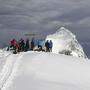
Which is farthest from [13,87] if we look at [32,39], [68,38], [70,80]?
[68,38]

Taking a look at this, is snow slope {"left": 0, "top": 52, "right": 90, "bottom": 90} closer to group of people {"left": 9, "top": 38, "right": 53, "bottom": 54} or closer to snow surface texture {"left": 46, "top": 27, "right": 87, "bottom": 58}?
group of people {"left": 9, "top": 38, "right": 53, "bottom": 54}

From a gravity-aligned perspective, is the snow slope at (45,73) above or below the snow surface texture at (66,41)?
below

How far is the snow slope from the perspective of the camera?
25.6 meters

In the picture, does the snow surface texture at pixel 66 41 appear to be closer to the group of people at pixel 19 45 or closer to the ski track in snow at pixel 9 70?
the group of people at pixel 19 45

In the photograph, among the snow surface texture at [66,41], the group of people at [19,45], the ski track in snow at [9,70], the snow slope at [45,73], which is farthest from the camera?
the snow surface texture at [66,41]

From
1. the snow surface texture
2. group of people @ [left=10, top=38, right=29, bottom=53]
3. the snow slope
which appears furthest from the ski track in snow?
the snow surface texture

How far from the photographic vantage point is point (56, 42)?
130 m

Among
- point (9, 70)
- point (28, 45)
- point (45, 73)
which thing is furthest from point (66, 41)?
point (45, 73)

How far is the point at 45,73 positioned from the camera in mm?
26828

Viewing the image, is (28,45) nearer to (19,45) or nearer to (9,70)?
(19,45)

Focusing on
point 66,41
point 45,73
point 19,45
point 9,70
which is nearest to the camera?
point 45,73

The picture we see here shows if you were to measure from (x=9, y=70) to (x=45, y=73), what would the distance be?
9.64 ft

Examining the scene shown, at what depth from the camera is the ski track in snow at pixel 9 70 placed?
26378 millimetres

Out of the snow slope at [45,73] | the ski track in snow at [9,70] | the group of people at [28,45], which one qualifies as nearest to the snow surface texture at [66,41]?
the group of people at [28,45]
